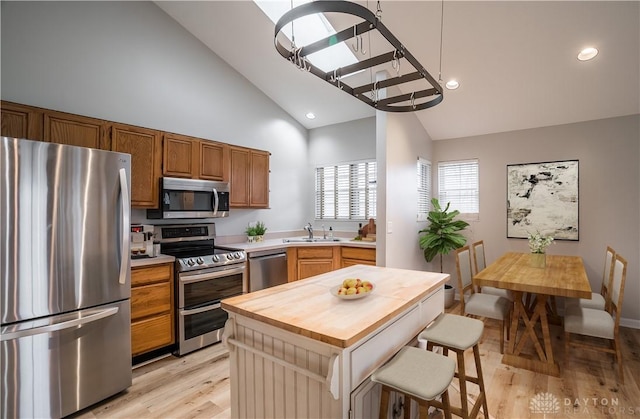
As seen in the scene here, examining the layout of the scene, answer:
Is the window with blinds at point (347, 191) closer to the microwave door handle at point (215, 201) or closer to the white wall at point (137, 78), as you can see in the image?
the white wall at point (137, 78)

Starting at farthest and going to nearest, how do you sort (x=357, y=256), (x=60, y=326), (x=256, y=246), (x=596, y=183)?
(x=357, y=256) → (x=256, y=246) → (x=596, y=183) → (x=60, y=326)

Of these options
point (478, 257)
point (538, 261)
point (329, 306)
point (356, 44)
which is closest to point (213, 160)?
point (356, 44)

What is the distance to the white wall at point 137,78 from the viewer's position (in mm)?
2703

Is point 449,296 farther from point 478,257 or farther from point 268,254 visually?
point 268,254

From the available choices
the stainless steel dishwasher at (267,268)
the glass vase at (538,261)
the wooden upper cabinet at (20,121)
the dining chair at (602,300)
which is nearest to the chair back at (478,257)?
the glass vase at (538,261)

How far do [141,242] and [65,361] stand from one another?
1.23 m

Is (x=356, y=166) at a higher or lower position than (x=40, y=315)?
higher

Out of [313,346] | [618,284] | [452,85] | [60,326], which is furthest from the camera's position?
[452,85]

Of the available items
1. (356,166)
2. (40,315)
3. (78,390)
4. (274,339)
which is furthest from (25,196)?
(356,166)

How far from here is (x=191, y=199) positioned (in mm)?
3441

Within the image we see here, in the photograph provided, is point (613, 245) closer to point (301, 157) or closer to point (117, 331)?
point (301, 157)

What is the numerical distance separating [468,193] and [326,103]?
2.50 m

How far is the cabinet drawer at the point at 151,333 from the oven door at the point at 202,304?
96mm

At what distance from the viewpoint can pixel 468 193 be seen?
4.52 m
